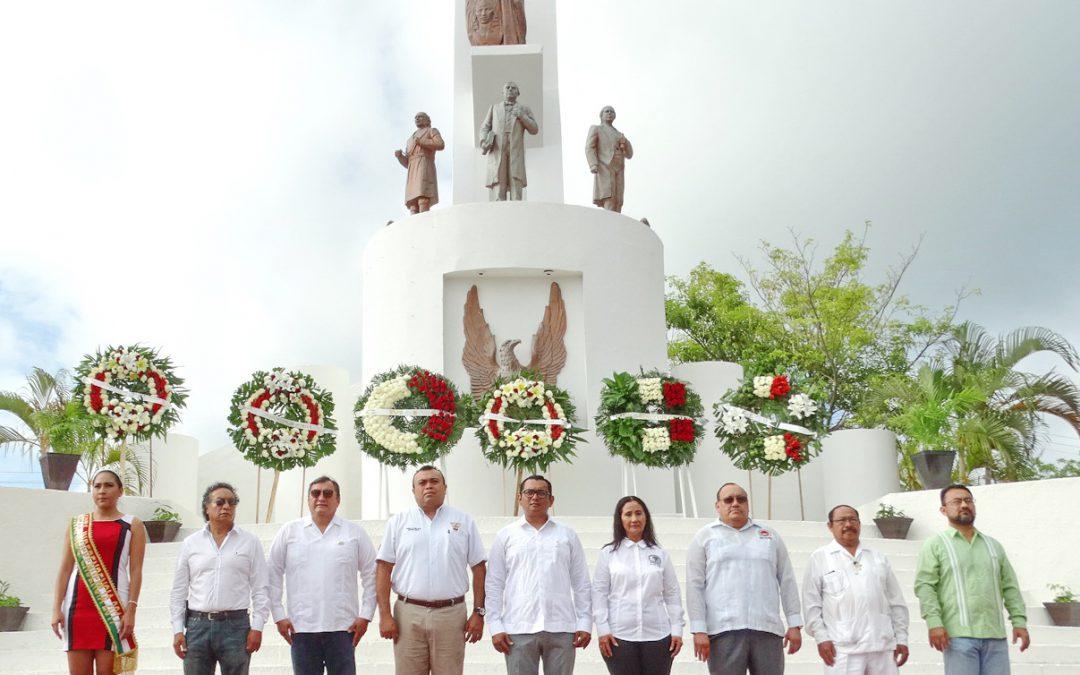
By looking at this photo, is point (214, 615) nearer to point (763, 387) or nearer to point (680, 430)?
point (680, 430)

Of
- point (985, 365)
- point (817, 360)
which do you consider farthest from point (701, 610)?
point (817, 360)

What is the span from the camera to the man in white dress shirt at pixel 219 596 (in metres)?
4.43

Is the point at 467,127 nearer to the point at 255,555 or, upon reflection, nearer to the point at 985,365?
the point at 985,365

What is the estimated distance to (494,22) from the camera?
45.3 feet

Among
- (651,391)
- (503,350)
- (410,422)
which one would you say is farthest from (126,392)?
(651,391)

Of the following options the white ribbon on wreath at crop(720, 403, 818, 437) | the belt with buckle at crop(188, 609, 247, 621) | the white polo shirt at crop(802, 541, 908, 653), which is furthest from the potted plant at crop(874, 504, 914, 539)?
the belt with buckle at crop(188, 609, 247, 621)

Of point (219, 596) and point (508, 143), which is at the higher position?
point (508, 143)

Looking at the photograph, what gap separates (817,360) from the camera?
19.7m

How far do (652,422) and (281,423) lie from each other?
3.50m

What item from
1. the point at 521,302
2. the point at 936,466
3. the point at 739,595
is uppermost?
the point at 521,302

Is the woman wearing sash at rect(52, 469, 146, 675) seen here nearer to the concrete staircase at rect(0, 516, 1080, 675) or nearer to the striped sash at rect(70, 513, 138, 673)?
the striped sash at rect(70, 513, 138, 673)

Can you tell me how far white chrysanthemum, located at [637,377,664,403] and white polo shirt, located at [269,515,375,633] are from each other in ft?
18.9

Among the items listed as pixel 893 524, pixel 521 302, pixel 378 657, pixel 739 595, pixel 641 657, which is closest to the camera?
pixel 641 657

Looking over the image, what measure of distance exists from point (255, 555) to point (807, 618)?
2399mm
